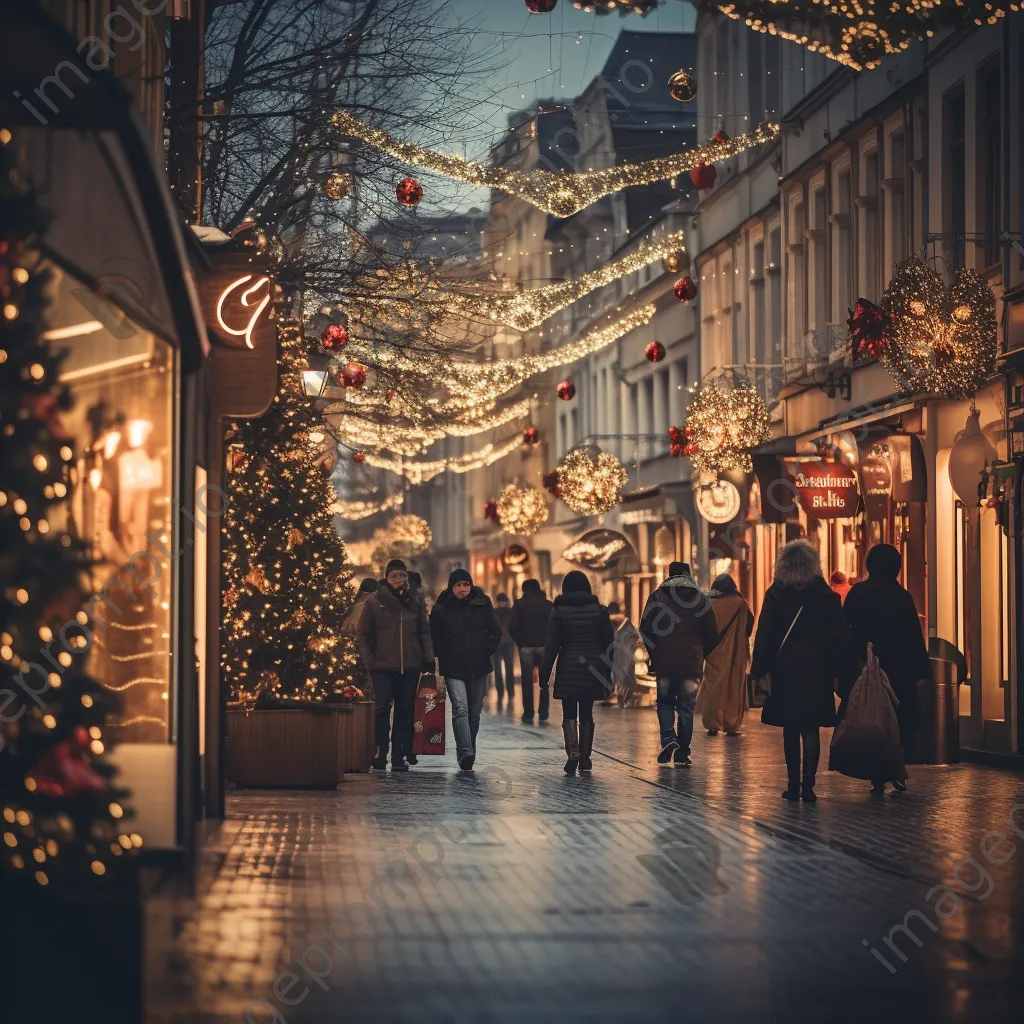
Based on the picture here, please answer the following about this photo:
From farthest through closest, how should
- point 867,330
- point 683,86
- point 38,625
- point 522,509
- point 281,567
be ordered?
point 522,509
point 867,330
point 683,86
point 281,567
point 38,625

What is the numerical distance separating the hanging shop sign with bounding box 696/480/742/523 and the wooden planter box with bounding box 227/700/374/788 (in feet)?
62.4

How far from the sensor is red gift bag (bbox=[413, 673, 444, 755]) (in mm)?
20703

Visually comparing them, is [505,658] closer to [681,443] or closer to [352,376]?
[681,443]

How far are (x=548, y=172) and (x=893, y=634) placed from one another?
30.4 ft

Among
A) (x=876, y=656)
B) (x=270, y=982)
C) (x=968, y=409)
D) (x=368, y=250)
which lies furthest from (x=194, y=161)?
(x=270, y=982)

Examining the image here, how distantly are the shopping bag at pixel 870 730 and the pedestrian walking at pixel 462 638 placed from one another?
490cm

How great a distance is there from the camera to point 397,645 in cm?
2095

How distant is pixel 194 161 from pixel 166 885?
9880mm

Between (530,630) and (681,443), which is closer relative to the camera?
(530,630)

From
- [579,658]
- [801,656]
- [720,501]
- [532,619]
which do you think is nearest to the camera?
[801,656]

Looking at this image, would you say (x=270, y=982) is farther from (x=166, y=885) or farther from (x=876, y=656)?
(x=876, y=656)

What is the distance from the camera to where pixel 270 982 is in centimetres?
803

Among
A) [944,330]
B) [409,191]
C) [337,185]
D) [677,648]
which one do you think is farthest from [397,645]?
[944,330]

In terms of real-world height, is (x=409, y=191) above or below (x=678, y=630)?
above
